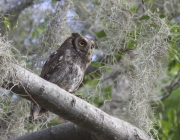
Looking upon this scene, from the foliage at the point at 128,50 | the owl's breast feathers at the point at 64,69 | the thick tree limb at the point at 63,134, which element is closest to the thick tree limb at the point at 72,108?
the thick tree limb at the point at 63,134

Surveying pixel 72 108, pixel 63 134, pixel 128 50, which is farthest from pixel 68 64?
pixel 72 108

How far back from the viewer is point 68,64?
3535mm

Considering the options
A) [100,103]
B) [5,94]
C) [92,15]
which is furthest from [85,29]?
[5,94]

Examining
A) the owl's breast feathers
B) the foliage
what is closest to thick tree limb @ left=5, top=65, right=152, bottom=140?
the foliage

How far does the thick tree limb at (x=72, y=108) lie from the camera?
231 cm

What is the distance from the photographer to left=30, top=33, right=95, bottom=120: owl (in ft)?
11.5

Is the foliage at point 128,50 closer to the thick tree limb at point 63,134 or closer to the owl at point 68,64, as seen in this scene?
the owl at point 68,64

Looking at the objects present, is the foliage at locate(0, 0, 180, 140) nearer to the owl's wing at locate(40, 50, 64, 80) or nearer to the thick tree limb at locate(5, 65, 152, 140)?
the owl's wing at locate(40, 50, 64, 80)

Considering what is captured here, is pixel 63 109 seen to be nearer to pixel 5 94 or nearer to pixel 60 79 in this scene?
pixel 5 94

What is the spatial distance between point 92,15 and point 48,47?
105 cm

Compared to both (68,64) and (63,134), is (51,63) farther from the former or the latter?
(63,134)

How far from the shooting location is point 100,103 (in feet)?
16.6

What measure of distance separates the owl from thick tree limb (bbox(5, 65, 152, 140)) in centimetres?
85

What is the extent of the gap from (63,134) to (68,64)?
752mm
